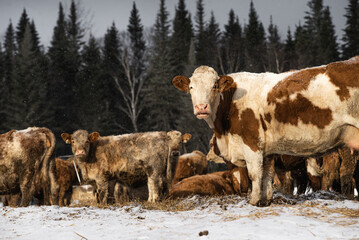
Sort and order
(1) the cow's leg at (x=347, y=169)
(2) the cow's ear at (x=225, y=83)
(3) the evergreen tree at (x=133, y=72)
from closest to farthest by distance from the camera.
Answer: (2) the cow's ear at (x=225, y=83) < (1) the cow's leg at (x=347, y=169) < (3) the evergreen tree at (x=133, y=72)

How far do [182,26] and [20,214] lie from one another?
196ft

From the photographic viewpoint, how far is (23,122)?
33219 mm

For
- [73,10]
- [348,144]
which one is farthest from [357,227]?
[73,10]

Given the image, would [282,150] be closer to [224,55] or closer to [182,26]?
[224,55]

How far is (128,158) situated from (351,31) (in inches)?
1833

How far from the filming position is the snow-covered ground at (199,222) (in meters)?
3.85

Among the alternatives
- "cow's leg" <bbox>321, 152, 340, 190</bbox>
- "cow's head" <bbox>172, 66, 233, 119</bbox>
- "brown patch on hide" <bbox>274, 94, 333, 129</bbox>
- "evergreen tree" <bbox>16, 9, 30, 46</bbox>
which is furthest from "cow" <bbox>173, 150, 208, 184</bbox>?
"evergreen tree" <bbox>16, 9, 30, 46</bbox>

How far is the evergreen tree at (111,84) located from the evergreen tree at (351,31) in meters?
27.1

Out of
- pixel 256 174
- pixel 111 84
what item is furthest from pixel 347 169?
pixel 111 84

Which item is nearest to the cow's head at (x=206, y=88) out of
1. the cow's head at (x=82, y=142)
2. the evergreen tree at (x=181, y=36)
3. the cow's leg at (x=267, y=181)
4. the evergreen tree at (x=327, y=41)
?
the cow's leg at (x=267, y=181)

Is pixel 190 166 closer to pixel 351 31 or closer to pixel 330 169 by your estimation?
pixel 330 169

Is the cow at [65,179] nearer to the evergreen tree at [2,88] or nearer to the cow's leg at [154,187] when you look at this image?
the cow's leg at [154,187]

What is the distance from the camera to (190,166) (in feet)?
52.0

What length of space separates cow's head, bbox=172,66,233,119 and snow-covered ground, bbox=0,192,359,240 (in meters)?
1.39
